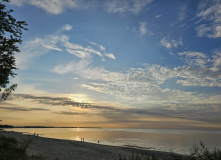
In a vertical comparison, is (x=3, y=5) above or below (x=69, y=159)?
above

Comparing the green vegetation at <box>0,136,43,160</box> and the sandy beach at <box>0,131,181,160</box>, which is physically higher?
the green vegetation at <box>0,136,43,160</box>

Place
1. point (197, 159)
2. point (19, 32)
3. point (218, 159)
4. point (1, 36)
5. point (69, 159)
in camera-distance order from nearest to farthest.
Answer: point (218, 159) → point (197, 159) → point (1, 36) → point (19, 32) → point (69, 159)

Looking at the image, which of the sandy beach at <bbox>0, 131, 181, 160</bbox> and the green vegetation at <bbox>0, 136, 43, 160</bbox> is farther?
the sandy beach at <bbox>0, 131, 181, 160</bbox>

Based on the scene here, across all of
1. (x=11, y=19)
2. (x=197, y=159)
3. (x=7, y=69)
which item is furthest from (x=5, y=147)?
(x=197, y=159)

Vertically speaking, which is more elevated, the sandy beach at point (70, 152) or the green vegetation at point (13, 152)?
the green vegetation at point (13, 152)

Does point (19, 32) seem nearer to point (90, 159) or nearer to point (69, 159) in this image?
point (69, 159)

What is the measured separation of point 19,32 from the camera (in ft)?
52.2

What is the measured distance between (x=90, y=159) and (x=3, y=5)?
19131mm

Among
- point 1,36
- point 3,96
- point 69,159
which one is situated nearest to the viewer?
point 1,36

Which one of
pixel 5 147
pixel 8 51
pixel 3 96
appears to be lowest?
pixel 5 147

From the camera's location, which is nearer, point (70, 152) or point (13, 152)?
point (13, 152)

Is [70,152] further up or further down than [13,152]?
further down

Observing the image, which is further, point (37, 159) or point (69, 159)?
point (69, 159)

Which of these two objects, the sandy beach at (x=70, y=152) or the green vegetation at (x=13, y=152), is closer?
the green vegetation at (x=13, y=152)
